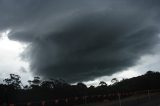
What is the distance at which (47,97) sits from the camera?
59.2 meters

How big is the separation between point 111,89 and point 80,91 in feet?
57.4

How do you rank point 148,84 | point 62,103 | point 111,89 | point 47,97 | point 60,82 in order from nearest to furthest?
point 62,103
point 47,97
point 60,82
point 111,89
point 148,84

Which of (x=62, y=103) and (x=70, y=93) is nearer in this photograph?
(x=62, y=103)

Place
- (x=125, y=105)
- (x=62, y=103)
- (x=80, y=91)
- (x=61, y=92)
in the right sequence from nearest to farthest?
(x=125, y=105)
(x=62, y=103)
(x=61, y=92)
(x=80, y=91)

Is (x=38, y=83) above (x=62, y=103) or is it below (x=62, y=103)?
above

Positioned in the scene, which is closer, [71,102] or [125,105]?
[125,105]

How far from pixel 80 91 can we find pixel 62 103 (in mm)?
20076

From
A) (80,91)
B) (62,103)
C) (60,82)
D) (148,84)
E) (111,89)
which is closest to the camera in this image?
(62,103)

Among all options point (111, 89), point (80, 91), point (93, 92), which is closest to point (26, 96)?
point (80, 91)

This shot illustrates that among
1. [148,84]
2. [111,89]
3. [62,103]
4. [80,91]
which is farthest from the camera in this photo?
[148,84]

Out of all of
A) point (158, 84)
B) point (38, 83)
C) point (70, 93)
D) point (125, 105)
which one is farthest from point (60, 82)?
point (125, 105)

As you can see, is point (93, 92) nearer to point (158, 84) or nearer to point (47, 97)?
point (47, 97)

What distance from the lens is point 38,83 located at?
82.1 metres

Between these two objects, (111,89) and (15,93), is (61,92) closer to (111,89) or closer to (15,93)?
(15,93)
